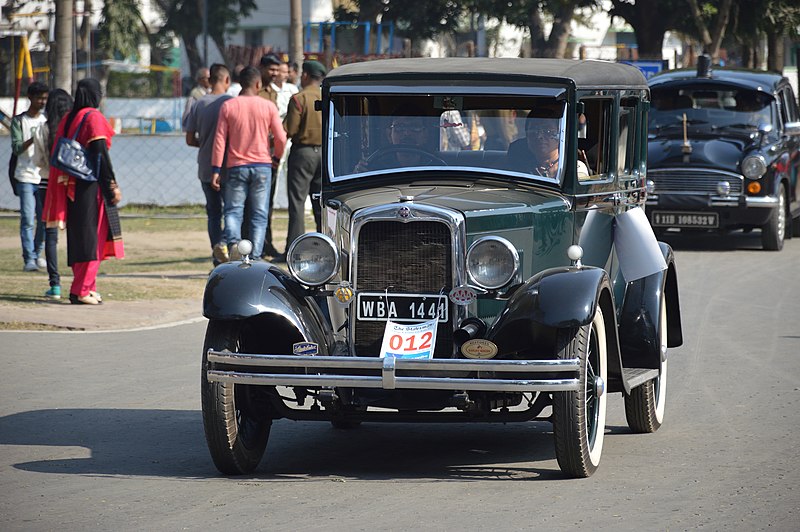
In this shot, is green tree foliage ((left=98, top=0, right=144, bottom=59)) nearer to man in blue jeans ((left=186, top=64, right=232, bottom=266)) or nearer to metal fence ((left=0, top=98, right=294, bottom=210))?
metal fence ((left=0, top=98, right=294, bottom=210))

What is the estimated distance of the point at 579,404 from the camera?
19.6 ft

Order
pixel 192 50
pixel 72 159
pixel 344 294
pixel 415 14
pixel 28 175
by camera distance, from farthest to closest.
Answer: pixel 192 50 < pixel 415 14 < pixel 28 175 < pixel 72 159 < pixel 344 294

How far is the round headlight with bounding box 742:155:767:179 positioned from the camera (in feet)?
56.2

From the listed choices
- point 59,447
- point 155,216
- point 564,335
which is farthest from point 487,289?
point 155,216

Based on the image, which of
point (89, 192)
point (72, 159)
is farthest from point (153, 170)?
point (72, 159)

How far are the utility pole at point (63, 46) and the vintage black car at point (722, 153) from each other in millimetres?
8945

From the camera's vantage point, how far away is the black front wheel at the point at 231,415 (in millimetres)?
6152

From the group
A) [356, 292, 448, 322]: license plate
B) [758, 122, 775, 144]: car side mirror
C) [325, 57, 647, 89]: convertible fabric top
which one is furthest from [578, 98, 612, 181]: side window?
[758, 122, 775, 144]: car side mirror

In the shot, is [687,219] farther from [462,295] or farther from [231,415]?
[231,415]

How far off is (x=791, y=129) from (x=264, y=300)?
13.3 meters

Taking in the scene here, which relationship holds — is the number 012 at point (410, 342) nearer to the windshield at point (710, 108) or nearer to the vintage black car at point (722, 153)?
the vintage black car at point (722, 153)

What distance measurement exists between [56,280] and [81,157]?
5.39 ft

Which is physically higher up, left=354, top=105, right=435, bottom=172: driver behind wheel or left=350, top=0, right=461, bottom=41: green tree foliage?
left=350, top=0, right=461, bottom=41: green tree foliage

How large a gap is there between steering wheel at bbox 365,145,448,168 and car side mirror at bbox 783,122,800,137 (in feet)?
39.2
